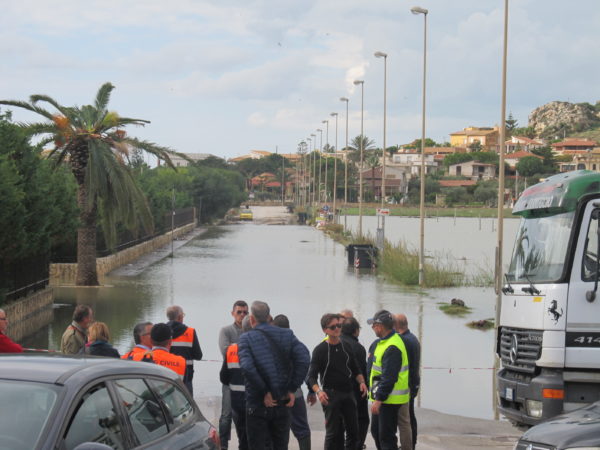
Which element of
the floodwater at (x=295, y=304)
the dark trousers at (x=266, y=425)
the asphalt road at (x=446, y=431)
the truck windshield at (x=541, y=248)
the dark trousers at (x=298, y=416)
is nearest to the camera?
the dark trousers at (x=266, y=425)

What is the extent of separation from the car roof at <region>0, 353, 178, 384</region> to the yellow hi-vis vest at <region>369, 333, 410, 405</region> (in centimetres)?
397

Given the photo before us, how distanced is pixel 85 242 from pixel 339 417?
25180 mm

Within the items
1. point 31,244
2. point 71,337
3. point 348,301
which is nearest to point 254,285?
point 348,301

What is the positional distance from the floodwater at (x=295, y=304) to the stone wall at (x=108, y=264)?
151 centimetres

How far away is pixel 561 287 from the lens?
10.5m

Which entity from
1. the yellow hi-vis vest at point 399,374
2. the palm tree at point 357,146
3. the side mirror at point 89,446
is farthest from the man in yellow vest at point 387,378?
the palm tree at point 357,146

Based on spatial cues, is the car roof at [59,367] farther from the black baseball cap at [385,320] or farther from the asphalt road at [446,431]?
the asphalt road at [446,431]

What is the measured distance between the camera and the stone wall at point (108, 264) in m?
36.5

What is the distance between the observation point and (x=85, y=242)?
3366 centimetres

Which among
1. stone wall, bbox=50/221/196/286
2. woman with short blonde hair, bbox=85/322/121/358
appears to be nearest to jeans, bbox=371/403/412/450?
woman with short blonde hair, bbox=85/322/121/358

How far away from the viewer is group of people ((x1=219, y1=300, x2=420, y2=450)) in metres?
8.77

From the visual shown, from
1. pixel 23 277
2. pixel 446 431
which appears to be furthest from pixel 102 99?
pixel 446 431

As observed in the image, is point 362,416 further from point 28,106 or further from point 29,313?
point 28,106

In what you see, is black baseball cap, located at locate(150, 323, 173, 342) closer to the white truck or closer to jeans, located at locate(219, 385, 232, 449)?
jeans, located at locate(219, 385, 232, 449)
